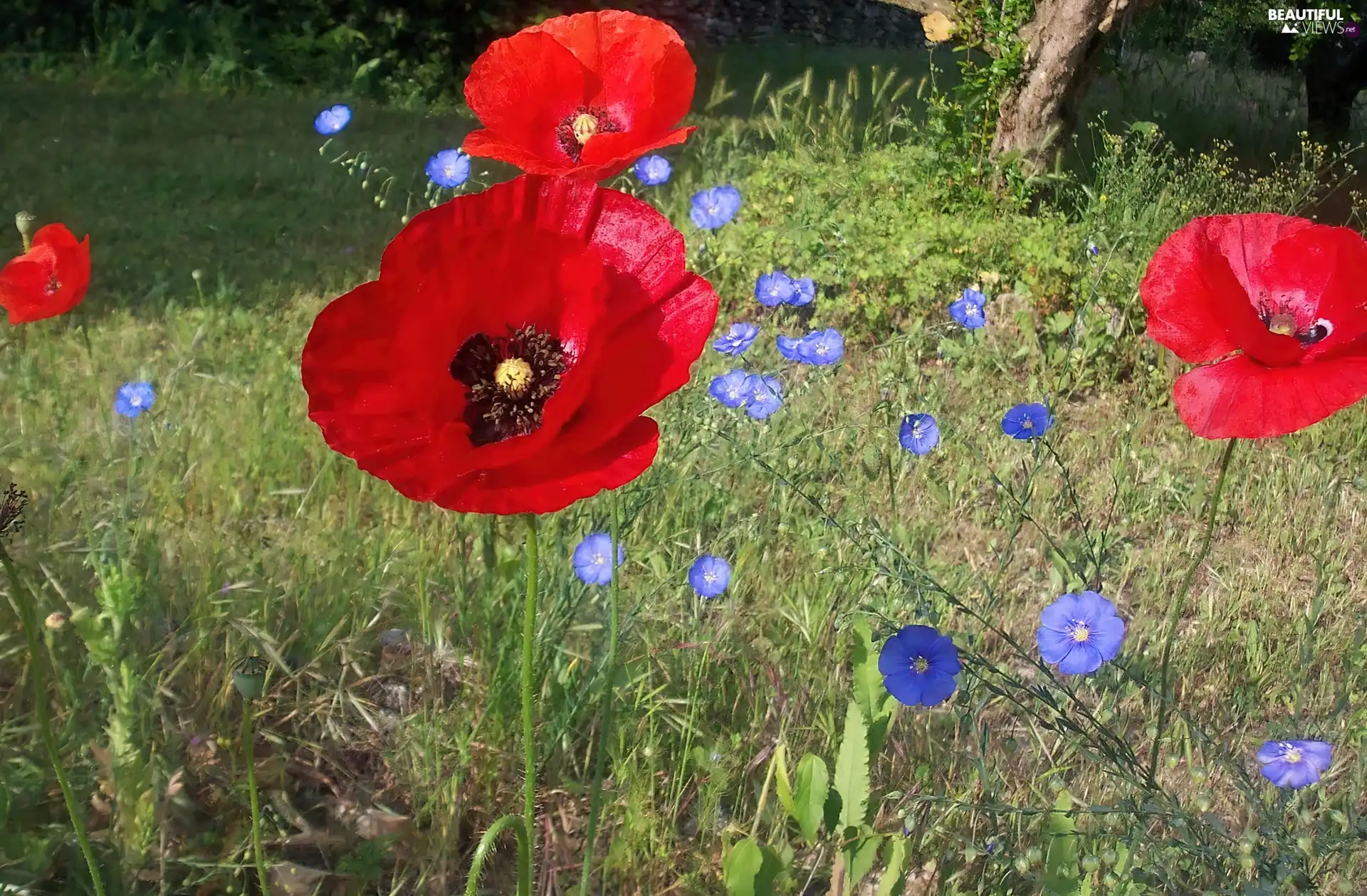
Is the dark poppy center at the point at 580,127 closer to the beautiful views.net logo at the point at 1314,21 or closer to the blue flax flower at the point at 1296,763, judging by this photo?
the blue flax flower at the point at 1296,763

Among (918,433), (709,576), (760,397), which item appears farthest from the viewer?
(760,397)

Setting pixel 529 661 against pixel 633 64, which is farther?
pixel 633 64

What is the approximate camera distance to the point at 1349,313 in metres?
1.02

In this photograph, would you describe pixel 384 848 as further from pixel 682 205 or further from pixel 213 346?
pixel 682 205

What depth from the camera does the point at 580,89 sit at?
116 cm

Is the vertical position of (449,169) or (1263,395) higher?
(1263,395)

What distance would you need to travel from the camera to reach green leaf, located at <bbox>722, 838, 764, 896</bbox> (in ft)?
3.77

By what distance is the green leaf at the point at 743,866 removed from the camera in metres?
1.15

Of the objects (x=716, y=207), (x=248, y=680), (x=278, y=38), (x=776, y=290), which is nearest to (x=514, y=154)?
(x=248, y=680)

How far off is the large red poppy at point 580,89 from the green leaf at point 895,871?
32.1 inches

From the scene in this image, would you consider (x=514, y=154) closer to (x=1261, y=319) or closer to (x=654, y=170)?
(x=1261, y=319)

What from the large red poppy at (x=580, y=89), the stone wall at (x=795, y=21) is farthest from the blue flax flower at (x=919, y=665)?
the stone wall at (x=795, y=21)

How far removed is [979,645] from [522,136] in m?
1.38

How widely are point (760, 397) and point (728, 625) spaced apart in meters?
0.50
